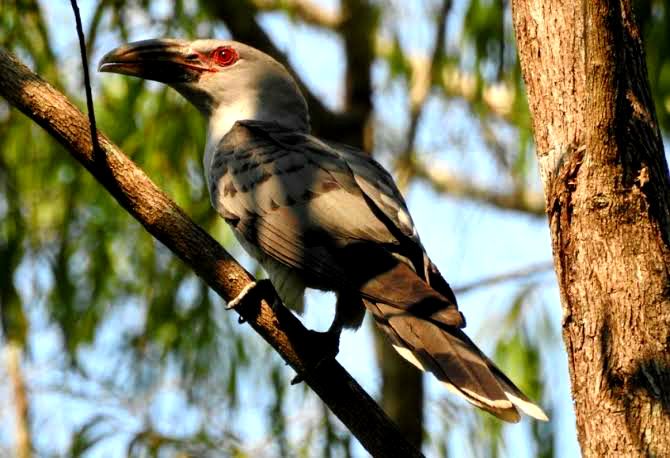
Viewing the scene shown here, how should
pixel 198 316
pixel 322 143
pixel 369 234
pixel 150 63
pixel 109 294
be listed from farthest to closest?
pixel 109 294 < pixel 198 316 < pixel 150 63 < pixel 322 143 < pixel 369 234

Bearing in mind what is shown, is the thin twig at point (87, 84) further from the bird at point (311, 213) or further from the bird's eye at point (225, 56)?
the bird's eye at point (225, 56)

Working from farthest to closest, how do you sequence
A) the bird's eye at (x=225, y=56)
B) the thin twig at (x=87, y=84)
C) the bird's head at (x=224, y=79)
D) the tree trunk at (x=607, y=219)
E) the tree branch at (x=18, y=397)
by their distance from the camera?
the tree branch at (x=18, y=397) < the bird's eye at (x=225, y=56) < the bird's head at (x=224, y=79) < the thin twig at (x=87, y=84) < the tree trunk at (x=607, y=219)

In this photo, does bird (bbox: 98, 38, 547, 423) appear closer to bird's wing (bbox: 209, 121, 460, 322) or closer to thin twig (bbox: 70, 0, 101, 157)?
bird's wing (bbox: 209, 121, 460, 322)

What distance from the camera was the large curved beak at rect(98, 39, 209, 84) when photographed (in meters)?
4.88

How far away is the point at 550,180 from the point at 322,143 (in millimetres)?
1797

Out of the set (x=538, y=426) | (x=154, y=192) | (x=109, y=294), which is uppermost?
(x=154, y=192)

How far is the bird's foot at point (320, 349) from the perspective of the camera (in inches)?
137

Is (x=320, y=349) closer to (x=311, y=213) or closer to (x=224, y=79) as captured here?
(x=311, y=213)

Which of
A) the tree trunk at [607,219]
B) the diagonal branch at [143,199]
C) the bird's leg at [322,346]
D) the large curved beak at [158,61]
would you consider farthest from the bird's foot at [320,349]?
the large curved beak at [158,61]

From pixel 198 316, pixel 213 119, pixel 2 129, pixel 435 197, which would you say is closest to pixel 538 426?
pixel 198 316

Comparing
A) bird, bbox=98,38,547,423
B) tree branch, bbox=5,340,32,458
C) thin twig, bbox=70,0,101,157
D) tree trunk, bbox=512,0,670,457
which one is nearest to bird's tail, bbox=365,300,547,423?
bird, bbox=98,38,547,423

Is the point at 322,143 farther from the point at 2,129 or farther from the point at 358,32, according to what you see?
the point at 358,32

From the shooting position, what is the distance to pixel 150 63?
A: 497 cm

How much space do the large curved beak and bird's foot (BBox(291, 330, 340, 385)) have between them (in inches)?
72.7
